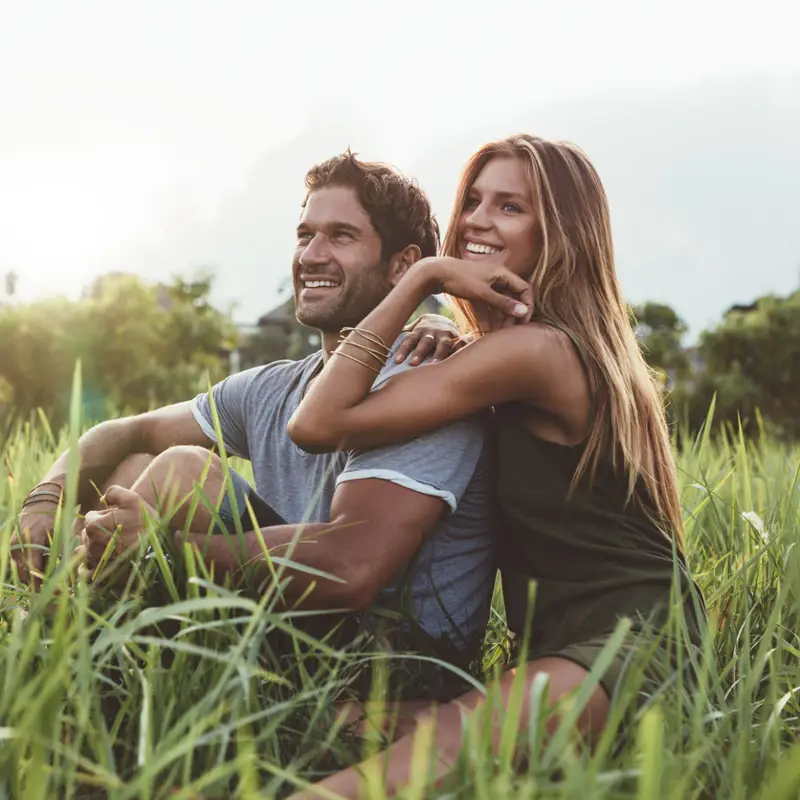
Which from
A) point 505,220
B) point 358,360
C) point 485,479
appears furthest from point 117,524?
point 505,220

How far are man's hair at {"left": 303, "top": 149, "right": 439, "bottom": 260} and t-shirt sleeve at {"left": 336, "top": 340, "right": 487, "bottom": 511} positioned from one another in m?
0.77

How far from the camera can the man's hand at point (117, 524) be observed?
6.73ft

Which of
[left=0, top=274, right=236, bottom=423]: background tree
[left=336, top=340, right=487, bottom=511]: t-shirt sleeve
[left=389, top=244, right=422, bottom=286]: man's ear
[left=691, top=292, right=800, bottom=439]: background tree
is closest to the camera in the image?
[left=336, top=340, right=487, bottom=511]: t-shirt sleeve

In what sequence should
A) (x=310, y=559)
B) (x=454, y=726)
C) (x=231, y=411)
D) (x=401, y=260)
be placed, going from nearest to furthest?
(x=454, y=726) → (x=310, y=559) → (x=401, y=260) → (x=231, y=411)

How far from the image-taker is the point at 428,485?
7.23 feet

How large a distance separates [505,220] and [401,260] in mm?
554

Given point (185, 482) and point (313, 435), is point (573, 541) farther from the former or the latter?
point (185, 482)

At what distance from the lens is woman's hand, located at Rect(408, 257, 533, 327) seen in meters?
2.37

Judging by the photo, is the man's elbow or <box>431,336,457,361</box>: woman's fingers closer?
the man's elbow

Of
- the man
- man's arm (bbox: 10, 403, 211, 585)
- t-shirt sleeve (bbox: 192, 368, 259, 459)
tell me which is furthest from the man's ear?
man's arm (bbox: 10, 403, 211, 585)

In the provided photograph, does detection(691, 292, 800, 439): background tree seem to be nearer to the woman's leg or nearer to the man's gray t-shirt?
the man's gray t-shirt

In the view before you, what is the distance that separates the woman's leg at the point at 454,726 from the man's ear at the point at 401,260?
1370 millimetres

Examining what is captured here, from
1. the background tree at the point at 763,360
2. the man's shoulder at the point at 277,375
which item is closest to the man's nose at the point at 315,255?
the man's shoulder at the point at 277,375

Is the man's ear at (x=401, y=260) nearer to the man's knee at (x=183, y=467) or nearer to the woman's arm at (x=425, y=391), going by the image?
the woman's arm at (x=425, y=391)
